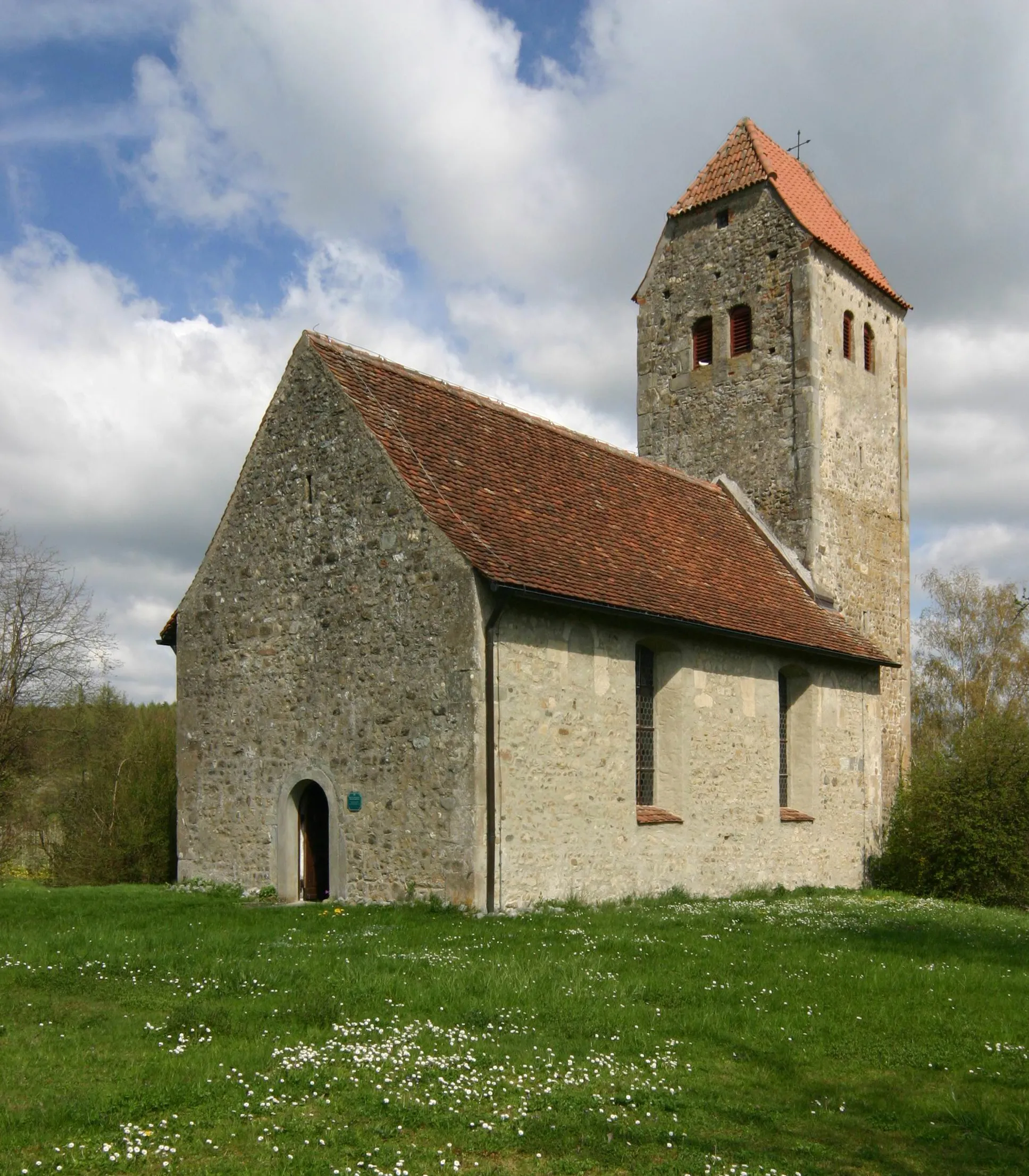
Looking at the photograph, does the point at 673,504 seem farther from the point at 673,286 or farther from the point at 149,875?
the point at 149,875

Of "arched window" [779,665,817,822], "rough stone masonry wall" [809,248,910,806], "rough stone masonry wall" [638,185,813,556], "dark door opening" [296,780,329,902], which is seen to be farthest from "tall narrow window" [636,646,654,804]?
"rough stone masonry wall" [638,185,813,556]

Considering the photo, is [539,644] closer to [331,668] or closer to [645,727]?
[331,668]

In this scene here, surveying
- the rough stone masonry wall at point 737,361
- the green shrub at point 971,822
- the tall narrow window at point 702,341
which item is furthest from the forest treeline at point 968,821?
the tall narrow window at point 702,341

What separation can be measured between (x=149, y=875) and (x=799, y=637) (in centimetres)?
1483

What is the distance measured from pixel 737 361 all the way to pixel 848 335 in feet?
8.70

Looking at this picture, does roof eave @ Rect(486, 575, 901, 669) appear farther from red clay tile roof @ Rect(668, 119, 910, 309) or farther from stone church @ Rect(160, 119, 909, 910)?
red clay tile roof @ Rect(668, 119, 910, 309)

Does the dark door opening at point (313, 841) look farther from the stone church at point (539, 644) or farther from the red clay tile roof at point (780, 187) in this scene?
the red clay tile roof at point (780, 187)

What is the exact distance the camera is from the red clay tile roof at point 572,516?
15.6m

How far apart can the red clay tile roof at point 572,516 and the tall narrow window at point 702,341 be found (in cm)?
377

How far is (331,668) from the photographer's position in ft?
52.4

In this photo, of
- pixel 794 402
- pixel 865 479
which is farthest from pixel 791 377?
pixel 865 479

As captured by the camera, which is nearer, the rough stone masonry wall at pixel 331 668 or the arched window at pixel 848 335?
the rough stone masonry wall at pixel 331 668

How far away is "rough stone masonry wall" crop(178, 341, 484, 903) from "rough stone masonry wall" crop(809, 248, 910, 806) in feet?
34.3

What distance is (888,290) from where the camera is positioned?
26219mm
